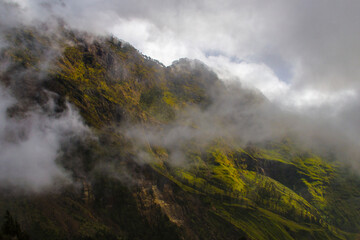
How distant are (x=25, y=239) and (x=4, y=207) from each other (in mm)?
76606

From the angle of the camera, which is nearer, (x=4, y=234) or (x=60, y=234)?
(x=4, y=234)

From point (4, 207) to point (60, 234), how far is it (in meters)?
53.6

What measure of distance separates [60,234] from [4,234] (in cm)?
6070

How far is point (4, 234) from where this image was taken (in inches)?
5566

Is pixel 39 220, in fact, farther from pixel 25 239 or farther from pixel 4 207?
pixel 25 239

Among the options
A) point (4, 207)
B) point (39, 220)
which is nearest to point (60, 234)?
point (39, 220)

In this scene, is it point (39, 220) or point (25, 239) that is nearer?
point (25, 239)

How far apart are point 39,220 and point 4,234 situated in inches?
2343

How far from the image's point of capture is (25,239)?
143375 millimetres

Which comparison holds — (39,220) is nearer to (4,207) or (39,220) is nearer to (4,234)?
(4,207)

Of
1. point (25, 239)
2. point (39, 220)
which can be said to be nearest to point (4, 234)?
point (25, 239)

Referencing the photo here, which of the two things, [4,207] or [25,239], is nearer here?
[25,239]

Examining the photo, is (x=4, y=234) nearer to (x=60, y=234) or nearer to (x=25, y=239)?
(x=25, y=239)

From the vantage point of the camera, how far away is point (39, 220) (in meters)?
197
